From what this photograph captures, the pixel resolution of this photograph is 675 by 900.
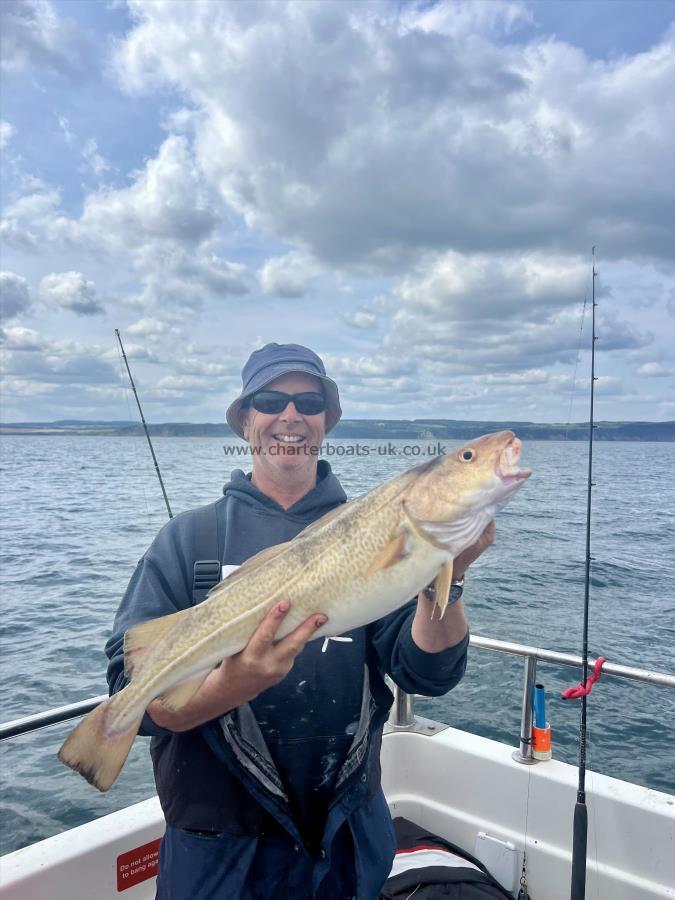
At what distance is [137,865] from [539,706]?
2946 mm

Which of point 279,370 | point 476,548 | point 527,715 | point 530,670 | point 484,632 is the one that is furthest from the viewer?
point 484,632

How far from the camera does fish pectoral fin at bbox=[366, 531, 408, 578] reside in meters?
2.70

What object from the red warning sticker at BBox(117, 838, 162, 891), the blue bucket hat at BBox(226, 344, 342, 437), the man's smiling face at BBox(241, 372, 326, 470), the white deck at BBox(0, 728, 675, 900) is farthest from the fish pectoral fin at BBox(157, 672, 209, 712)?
the red warning sticker at BBox(117, 838, 162, 891)

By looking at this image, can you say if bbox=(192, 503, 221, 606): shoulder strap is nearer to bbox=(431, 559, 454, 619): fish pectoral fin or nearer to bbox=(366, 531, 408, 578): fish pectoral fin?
bbox=(366, 531, 408, 578): fish pectoral fin

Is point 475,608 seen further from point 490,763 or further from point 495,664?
point 490,763

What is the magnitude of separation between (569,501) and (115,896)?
1699 inches

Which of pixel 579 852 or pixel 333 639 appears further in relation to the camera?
pixel 579 852

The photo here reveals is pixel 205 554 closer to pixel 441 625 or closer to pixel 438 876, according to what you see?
pixel 441 625

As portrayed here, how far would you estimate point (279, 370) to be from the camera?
3.55m

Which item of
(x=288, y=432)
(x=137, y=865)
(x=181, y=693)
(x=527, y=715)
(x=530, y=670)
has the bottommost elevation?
(x=137, y=865)

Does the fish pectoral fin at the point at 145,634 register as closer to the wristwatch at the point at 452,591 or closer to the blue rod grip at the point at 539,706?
the wristwatch at the point at 452,591

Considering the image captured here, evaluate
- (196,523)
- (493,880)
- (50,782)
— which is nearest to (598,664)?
(493,880)

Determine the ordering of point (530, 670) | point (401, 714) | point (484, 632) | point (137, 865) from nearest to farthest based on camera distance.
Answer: point (137, 865), point (530, 670), point (401, 714), point (484, 632)

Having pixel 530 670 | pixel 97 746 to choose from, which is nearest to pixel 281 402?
pixel 97 746
